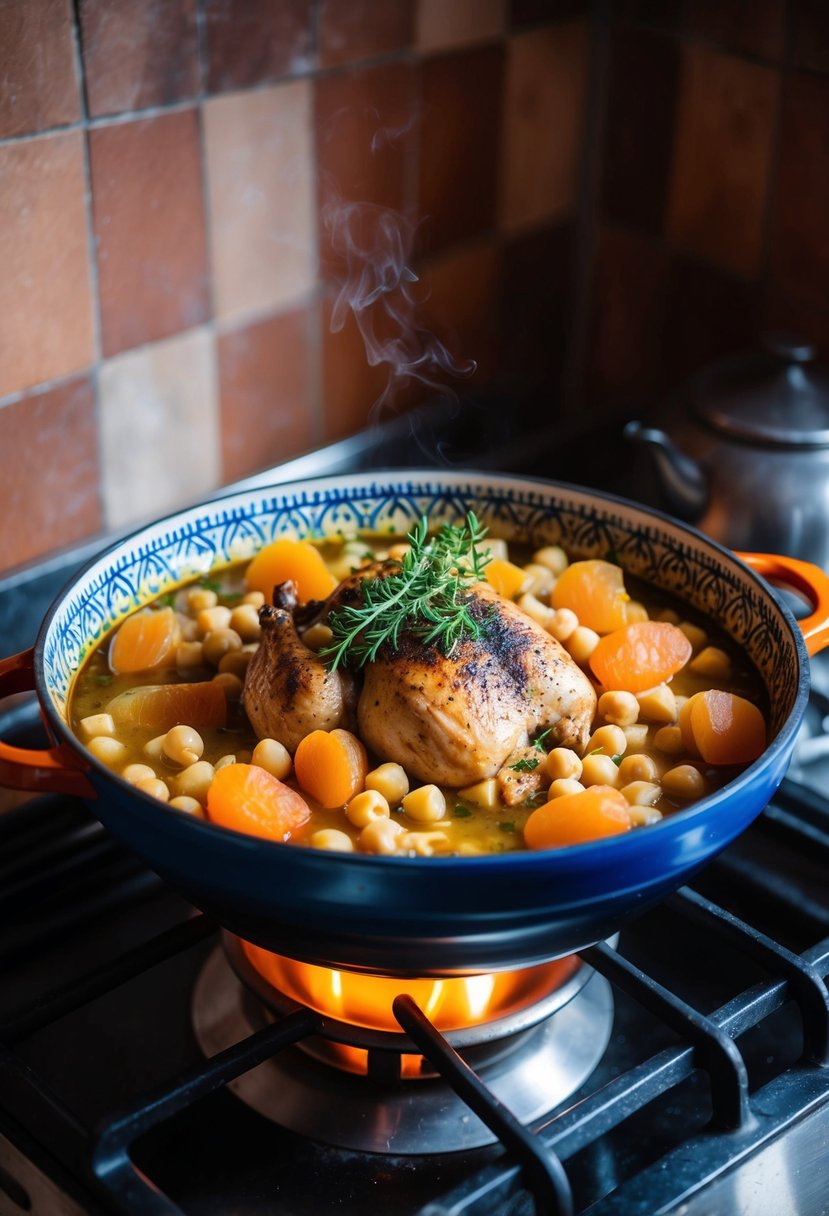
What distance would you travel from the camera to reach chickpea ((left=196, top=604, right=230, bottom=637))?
4.68 ft

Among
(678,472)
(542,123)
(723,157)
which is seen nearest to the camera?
(678,472)

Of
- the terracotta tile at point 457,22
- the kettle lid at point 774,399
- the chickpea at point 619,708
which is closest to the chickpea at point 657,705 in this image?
the chickpea at point 619,708

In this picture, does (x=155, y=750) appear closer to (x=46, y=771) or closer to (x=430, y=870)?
(x=46, y=771)

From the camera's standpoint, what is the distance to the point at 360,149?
75.4 inches

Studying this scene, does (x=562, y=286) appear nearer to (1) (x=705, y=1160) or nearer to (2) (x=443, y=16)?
(2) (x=443, y=16)

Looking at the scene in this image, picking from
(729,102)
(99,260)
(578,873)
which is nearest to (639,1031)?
(578,873)

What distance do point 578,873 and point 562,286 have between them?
1.59 meters

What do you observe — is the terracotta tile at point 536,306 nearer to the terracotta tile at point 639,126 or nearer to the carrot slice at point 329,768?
the terracotta tile at point 639,126

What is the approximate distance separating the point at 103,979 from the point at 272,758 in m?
0.26

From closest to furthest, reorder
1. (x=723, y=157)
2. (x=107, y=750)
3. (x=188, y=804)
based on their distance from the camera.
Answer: (x=188, y=804) < (x=107, y=750) < (x=723, y=157)

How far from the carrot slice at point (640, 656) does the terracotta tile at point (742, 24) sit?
1031 mm

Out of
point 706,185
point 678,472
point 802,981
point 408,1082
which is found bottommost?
point 408,1082

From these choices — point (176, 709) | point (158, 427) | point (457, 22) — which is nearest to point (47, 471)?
point (158, 427)

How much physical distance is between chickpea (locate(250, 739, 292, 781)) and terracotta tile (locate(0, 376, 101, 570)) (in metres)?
0.68
